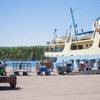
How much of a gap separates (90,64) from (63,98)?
29.9 meters

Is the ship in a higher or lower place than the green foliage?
lower

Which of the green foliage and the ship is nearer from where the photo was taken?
the ship

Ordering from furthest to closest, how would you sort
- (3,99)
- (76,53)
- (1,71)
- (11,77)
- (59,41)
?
(59,41) → (76,53) → (1,71) → (11,77) → (3,99)

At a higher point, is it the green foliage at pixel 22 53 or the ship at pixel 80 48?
the green foliage at pixel 22 53

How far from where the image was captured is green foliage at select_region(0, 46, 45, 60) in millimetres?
110188

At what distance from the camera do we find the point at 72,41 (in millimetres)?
64938

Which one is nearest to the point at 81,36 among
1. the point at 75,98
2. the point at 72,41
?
the point at 72,41

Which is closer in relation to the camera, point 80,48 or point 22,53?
point 80,48

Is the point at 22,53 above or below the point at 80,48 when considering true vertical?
above

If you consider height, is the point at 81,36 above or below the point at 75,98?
above

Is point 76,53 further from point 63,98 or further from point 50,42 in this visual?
point 63,98

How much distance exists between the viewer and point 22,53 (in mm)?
112625

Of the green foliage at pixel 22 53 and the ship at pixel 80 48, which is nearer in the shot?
the ship at pixel 80 48

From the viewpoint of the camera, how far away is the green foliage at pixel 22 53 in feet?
362
